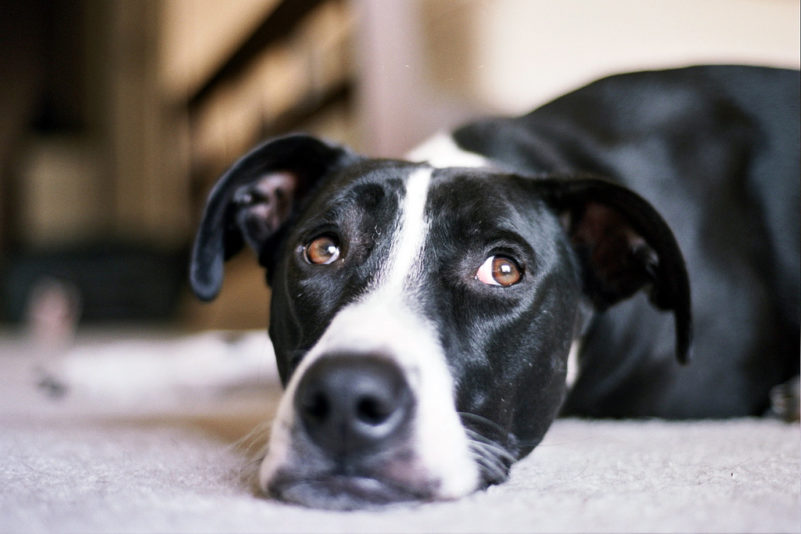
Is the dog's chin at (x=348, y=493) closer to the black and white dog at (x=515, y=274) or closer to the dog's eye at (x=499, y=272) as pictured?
the black and white dog at (x=515, y=274)

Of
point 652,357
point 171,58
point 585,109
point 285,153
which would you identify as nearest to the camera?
point 285,153

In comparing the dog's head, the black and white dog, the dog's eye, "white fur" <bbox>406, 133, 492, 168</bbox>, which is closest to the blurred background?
the black and white dog

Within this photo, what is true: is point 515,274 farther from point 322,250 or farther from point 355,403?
point 355,403

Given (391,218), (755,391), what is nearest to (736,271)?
(755,391)

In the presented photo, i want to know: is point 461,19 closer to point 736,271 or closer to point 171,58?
point 736,271

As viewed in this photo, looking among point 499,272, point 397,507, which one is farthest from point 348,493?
point 499,272

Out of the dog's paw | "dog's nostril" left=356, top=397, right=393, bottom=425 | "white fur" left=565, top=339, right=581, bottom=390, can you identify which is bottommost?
the dog's paw

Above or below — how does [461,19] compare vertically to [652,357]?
above

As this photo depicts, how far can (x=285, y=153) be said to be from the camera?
5.89 feet

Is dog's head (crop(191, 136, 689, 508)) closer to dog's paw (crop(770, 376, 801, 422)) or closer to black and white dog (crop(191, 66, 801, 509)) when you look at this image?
black and white dog (crop(191, 66, 801, 509))

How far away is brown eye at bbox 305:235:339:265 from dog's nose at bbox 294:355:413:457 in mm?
422

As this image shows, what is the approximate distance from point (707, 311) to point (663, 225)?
0.58m

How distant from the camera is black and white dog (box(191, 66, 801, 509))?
1124 mm

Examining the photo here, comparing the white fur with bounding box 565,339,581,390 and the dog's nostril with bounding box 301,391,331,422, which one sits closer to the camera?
the dog's nostril with bounding box 301,391,331,422
